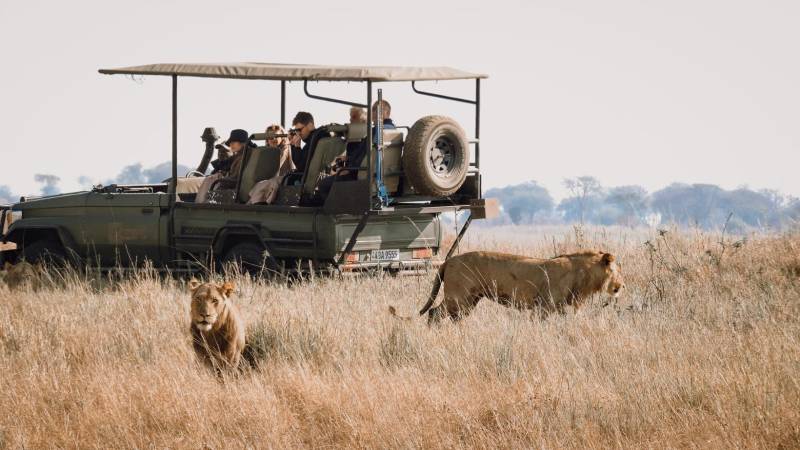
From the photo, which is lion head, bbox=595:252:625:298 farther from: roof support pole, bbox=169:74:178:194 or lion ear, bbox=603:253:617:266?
roof support pole, bbox=169:74:178:194

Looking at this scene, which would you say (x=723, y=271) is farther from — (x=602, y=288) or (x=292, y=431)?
(x=292, y=431)

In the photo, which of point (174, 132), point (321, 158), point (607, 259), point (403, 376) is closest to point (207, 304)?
point (403, 376)

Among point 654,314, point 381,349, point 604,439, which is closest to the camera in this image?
point 604,439

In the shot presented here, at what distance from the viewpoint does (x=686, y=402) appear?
786cm

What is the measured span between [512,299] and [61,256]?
6890 mm

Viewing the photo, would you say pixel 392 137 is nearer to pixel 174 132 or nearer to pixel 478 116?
pixel 478 116

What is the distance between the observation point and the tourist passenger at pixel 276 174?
543 inches

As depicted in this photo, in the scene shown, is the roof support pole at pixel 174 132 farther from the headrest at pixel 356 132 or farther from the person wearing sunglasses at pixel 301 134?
the headrest at pixel 356 132

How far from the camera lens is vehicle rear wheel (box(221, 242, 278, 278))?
13586 millimetres

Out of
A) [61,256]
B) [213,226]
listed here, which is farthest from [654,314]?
[61,256]

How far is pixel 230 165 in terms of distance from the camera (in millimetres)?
14922

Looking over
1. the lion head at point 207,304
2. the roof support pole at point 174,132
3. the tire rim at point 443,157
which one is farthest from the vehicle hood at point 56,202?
the lion head at point 207,304

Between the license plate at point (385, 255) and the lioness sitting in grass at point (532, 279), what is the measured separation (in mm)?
3044

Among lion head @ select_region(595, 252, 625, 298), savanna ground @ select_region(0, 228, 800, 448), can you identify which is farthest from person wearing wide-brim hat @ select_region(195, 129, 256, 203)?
lion head @ select_region(595, 252, 625, 298)
